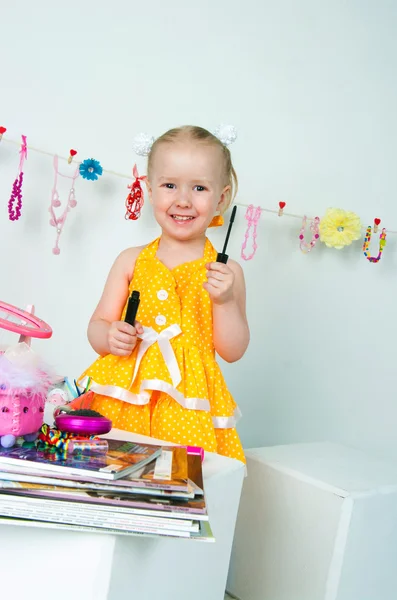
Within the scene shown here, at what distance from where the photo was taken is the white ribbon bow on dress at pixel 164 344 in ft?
3.95

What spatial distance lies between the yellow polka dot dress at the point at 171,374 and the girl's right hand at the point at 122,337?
0.05 m

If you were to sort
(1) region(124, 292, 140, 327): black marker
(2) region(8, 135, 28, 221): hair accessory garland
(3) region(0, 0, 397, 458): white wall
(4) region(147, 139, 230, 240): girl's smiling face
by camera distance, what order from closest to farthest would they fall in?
(1) region(124, 292, 140, 327): black marker → (4) region(147, 139, 230, 240): girl's smiling face → (2) region(8, 135, 28, 221): hair accessory garland → (3) region(0, 0, 397, 458): white wall

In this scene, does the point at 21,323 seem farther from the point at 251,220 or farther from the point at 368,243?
the point at 368,243

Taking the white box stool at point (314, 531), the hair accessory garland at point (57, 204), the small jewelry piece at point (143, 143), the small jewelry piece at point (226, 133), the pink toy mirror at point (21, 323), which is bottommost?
the white box stool at point (314, 531)

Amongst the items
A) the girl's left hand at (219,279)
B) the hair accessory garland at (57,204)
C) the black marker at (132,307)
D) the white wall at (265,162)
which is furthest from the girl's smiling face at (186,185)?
the white wall at (265,162)

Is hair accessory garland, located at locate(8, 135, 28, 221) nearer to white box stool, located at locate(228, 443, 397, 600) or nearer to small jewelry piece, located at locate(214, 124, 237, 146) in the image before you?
small jewelry piece, located at locate(214, 124, 237, 146)

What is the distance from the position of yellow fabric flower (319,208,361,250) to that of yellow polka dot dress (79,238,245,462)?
23.9 inches

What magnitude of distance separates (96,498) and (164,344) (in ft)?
2.06

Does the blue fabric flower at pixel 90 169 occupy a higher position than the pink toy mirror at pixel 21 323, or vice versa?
the blue fabric flower at pixel 90 169

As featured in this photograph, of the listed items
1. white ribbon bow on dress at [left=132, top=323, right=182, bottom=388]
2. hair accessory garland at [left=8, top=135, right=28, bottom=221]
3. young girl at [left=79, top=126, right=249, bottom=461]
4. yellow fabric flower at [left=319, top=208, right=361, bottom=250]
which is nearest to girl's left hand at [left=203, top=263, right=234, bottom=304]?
young girl at [left=79, top=126, right=249, bottom=461]

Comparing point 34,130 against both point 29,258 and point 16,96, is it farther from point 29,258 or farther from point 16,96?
point 29,258

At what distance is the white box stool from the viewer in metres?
1.07

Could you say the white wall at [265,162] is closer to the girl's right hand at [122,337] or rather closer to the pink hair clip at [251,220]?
the pink hair clip at [251,220]

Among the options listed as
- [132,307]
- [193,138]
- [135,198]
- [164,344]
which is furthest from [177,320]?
[135,198]
